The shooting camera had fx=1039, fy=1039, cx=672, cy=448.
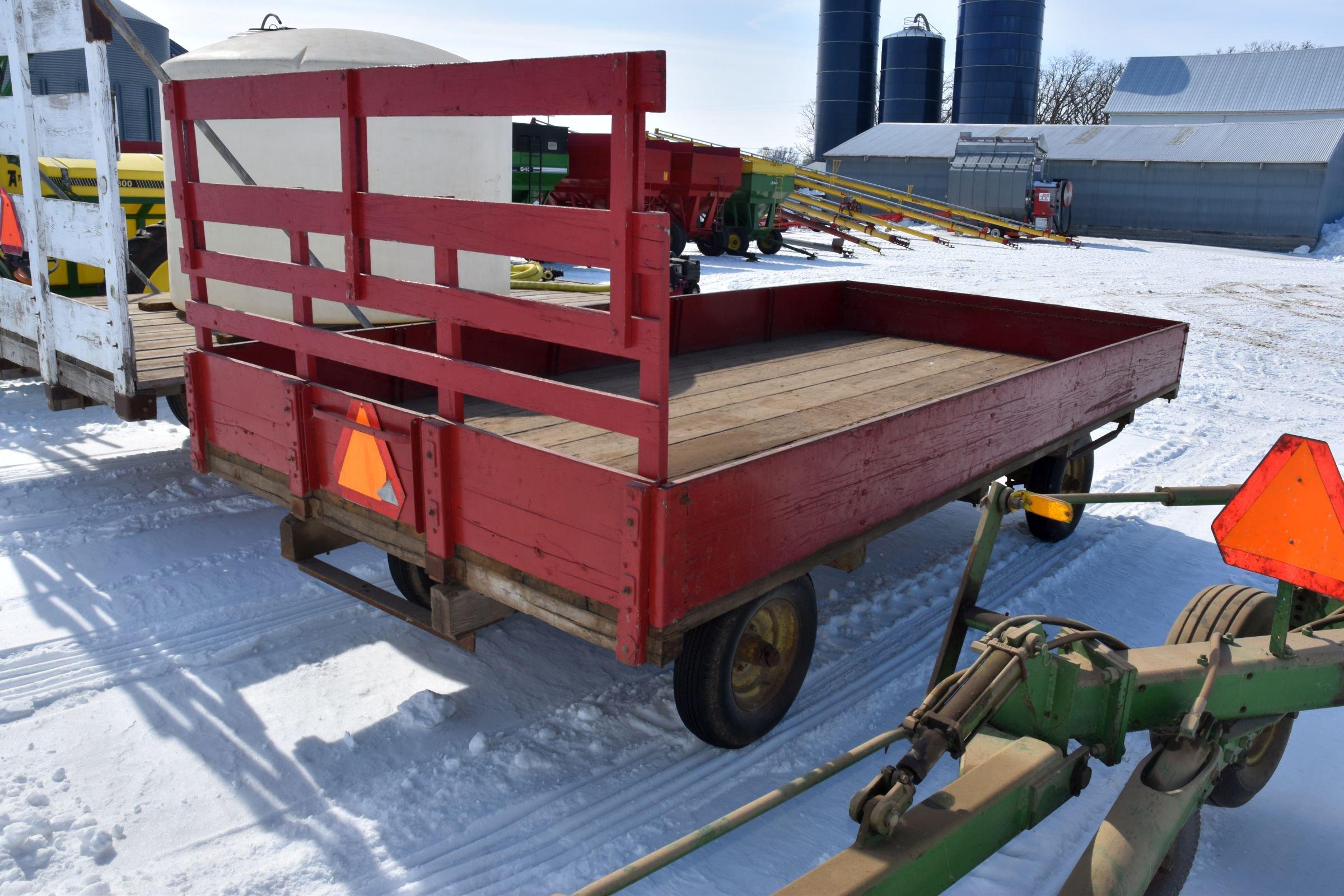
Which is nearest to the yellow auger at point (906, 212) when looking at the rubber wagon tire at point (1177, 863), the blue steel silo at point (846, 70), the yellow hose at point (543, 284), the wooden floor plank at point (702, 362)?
the blue steel silo at point (846, 70)

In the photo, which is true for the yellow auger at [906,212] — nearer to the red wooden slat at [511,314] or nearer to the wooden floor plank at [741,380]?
the wooden floor plank at [741,380]

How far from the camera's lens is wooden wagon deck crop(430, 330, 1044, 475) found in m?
4.09

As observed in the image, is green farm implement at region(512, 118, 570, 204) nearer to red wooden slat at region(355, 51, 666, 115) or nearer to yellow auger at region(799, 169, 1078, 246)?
red wooden slat at region(355, 51, 666, 115)

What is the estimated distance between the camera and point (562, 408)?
2977 millimetres

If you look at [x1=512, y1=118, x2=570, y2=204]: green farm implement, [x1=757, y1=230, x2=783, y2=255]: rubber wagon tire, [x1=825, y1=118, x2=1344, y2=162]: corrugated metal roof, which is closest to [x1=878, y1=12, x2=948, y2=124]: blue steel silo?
[x1=825, y1=118, x2=1344, y2=162]: corrugated metal roof

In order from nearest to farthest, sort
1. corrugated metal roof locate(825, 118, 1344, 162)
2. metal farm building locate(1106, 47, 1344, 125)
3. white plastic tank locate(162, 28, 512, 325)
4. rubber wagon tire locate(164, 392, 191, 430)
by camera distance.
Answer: white plastic tank locate(162, 28, 512, 325)
rubber wagon tire locate(164, 392, 191, 430)
corrugated metal roof locate(825, 118, 1344, 162)
metal farm building locate(1106, 47, 1344, 125)

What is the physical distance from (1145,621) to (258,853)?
3.81 meters

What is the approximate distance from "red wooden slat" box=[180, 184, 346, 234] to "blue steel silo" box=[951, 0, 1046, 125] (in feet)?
140

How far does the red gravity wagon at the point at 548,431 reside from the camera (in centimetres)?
280

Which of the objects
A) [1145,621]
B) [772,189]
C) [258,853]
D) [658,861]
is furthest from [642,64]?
[772,189]

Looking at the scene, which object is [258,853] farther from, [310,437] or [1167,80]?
[1167,80]

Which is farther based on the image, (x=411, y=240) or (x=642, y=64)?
(x=411, y=240)

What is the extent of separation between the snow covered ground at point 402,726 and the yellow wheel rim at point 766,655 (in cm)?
18

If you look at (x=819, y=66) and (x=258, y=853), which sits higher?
(x=819, y=66)
